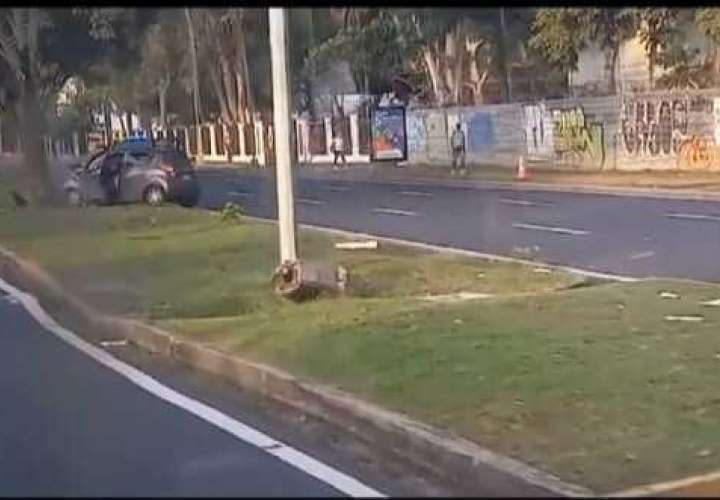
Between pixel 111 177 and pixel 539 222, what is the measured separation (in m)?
13.5

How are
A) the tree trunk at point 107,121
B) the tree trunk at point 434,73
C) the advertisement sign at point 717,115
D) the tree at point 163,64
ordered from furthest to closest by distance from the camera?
the tree trunk at point 107,121, the tree trunk at point 434,73, the tree at point 163,64, the advertisement sign at point 717,115

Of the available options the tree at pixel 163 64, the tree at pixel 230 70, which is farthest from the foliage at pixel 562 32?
the tree at pixel 230 70

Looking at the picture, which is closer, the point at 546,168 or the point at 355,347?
the point at 355,347

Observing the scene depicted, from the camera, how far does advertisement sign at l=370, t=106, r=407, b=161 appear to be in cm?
6019

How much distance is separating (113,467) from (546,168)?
42.5 metres

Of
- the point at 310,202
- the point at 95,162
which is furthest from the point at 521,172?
the point at 95,162

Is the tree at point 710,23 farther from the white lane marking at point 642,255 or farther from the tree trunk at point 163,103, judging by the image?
the tree trunk at point 163,103

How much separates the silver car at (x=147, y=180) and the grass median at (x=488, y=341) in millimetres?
15431

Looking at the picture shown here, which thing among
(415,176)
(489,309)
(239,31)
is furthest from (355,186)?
(489,309)

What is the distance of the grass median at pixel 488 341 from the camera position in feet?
26.2

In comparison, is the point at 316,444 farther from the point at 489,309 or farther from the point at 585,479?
the point at 489,309

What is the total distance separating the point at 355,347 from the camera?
11.1 m

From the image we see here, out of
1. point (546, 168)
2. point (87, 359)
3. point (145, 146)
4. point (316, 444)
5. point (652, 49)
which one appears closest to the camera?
point (316, 444)

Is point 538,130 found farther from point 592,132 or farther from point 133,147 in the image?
point 133,147
